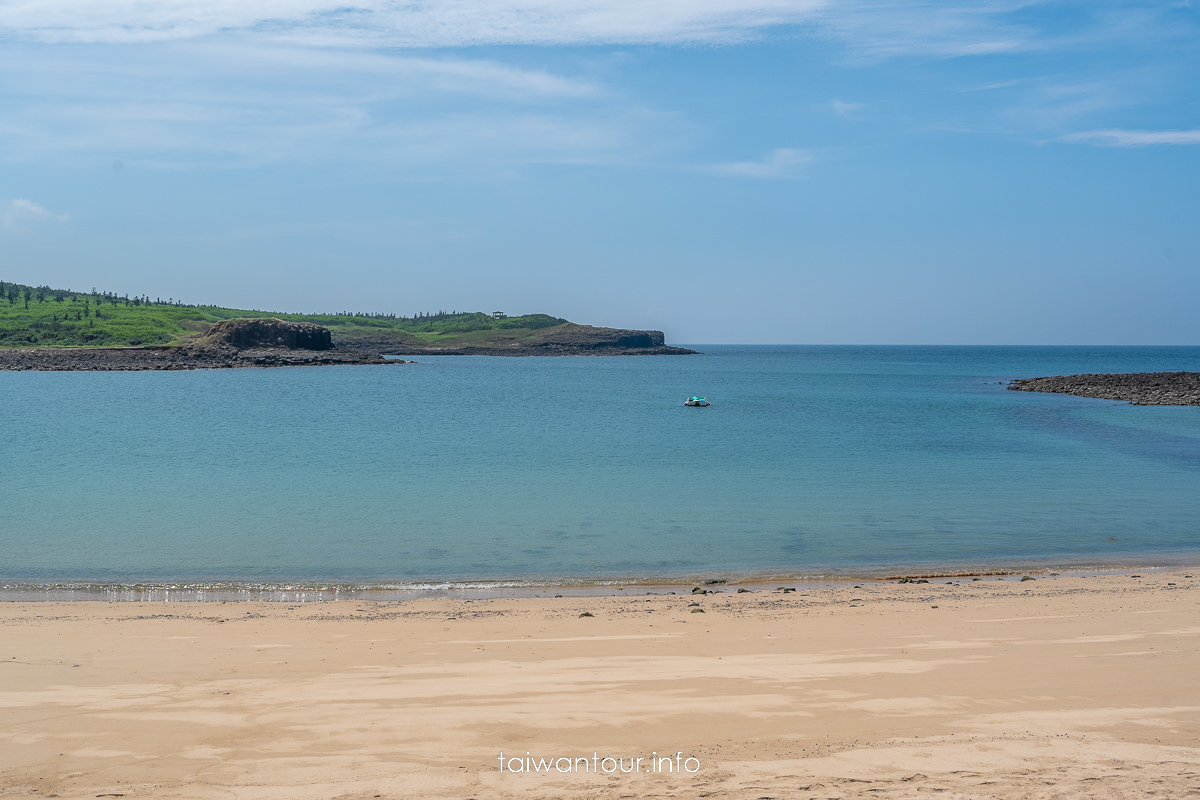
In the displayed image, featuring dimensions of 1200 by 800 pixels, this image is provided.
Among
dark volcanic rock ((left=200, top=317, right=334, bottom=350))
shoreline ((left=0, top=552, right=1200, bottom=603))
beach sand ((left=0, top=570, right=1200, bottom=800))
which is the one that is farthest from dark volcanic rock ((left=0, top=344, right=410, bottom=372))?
beach sand ((left=0, top=570, right=1200, bottom=800))

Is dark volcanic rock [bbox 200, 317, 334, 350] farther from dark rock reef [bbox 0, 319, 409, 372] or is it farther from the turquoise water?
the turquoise water

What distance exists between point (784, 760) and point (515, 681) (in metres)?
2.90

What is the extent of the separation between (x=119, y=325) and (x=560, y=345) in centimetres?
8558

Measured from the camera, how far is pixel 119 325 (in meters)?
107

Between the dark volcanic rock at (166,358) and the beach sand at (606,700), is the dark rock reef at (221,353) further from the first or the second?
the beach sand at (606,700)

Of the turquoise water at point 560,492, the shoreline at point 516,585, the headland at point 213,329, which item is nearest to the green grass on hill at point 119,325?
the headland at point 213,329

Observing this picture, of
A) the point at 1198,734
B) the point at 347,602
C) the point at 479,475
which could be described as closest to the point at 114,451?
the point at 479,475

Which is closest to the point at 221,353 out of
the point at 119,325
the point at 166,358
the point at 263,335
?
the point at 166,358

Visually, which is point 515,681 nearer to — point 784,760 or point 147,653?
point 784,760

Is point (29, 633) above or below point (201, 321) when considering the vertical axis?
below

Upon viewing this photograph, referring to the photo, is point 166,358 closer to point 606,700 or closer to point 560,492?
point 560,492

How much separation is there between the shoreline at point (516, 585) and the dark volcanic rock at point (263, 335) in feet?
319

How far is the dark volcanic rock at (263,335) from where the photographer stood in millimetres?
103062

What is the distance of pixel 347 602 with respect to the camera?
12.1m
